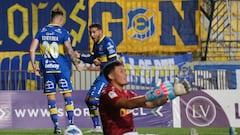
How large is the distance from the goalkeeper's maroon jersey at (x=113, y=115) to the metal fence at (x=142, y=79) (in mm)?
14963

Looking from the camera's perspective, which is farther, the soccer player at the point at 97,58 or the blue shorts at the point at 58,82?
the soccer player at the point at 97,58

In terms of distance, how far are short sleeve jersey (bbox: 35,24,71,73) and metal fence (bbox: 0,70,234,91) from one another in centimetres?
1014

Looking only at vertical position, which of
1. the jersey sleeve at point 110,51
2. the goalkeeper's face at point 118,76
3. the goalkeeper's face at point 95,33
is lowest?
the goalkeeper's face at point 118,76

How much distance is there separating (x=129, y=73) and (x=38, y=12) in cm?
417

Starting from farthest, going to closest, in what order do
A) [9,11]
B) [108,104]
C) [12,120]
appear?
[9,11] → [12,120] → [108,104]

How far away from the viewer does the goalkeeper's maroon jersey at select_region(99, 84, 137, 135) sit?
312 inches

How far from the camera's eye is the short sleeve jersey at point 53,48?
1311 centimetres

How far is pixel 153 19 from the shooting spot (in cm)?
2700

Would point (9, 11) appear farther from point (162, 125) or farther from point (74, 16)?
point (162, 125)

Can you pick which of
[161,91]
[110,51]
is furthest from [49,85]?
[161,91]

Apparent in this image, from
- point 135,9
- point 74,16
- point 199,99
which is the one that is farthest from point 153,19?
point 199,99

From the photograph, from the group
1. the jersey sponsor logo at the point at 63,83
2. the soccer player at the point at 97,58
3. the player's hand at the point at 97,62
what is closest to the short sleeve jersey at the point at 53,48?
the jersey sponsor logo at the point at 63,83

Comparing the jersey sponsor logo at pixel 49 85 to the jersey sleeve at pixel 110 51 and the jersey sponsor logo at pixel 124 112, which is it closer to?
the jersey sleeve at pixel 110 51

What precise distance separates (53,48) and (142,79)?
433 inches
